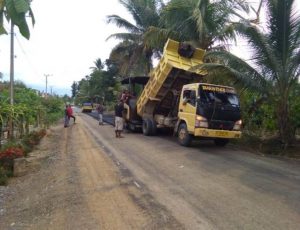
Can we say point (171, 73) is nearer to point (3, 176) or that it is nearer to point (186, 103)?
point (186, 103)

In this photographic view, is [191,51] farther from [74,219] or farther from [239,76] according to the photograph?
[74,219]

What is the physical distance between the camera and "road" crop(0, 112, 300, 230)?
5.92 metres

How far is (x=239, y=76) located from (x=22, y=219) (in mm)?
9227

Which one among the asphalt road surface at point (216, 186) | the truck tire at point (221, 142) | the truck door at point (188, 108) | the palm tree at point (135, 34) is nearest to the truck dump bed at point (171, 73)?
the truck door at point (188, 108)

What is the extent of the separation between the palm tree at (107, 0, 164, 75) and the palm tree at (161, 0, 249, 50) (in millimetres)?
7963

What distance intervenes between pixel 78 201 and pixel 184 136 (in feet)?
27.1

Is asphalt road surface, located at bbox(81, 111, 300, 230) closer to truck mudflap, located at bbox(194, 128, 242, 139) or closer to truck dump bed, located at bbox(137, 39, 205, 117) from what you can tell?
truck mudflap, located at bbox(194, 128, 242, 139)

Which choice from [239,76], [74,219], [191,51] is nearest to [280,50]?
[239,76]

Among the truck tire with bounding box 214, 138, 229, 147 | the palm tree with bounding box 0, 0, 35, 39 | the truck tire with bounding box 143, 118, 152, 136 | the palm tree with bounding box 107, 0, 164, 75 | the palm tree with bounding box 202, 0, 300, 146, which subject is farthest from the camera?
the palm tree with bounding box 107, 0, 164, 75

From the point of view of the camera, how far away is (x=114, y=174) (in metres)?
9.43

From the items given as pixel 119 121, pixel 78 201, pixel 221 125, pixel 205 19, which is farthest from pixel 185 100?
pixel 78 201

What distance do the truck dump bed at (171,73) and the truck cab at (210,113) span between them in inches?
59.2

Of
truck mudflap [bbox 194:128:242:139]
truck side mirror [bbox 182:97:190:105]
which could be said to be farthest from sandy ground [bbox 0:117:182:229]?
truck side mirror [bbox 182:97:190:105]

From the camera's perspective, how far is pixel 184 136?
14883 mm
